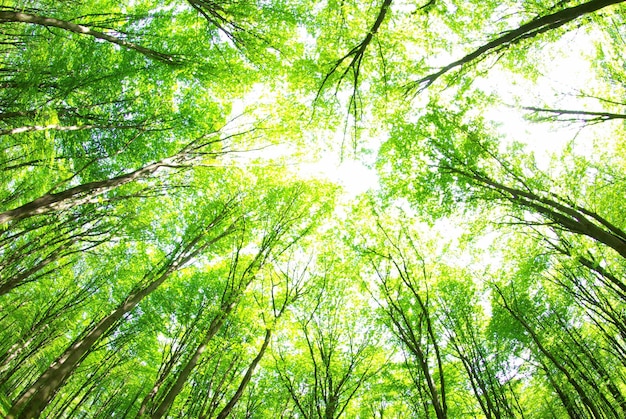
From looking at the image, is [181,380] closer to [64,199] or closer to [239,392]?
[239,392]

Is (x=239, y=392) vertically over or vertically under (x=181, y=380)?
over

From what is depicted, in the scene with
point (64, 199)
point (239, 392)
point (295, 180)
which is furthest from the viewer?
point (295, 180)

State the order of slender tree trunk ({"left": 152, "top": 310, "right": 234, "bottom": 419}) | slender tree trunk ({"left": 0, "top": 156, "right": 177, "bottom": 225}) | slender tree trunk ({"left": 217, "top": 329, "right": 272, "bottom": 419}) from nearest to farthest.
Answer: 1. slender tree trunk ({"left": 0, "top": 156, "right": 177, "bottom": 225})
2. slender tree trunk ({"left": 152, "top": 310, "right": 234, "bottom": 419})
3. slender tree trunk ({"left": 217, "top": 329, "right": 272, "bottom": 419})

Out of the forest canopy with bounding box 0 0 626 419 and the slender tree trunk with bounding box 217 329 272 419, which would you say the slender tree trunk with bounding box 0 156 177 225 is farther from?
the slender tree trunk with bounding box 217 329 272 419

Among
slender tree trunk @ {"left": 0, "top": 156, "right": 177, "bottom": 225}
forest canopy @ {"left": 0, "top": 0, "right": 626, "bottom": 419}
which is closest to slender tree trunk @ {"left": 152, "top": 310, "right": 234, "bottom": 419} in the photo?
forest canopy @ {"left": 0, "top": 0, "right": 626, "bottom": 419}

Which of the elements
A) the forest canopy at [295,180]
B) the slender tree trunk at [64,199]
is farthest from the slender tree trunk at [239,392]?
the slender tree trunk at [64,199]

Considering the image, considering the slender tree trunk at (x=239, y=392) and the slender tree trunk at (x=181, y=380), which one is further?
the slender tree trunk at (x=239, y=392)

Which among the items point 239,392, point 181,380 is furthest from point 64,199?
point 239,392

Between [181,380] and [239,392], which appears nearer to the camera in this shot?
[181,380]

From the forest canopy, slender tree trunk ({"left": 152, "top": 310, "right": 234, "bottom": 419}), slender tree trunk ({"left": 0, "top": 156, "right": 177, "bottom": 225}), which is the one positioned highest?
the forest canopy

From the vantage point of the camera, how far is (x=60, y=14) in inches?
224

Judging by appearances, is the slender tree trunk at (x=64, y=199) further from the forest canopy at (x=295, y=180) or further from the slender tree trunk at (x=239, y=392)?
the slender tree trunk at (x=239, y=392)

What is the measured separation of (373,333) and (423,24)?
8771mm

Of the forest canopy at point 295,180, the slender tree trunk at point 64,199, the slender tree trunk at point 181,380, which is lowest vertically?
the slender tree trunk at point 181,380
